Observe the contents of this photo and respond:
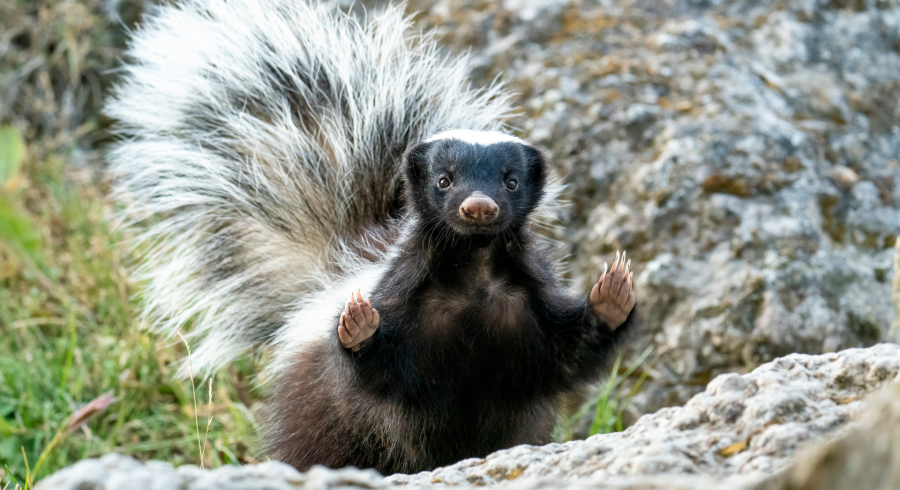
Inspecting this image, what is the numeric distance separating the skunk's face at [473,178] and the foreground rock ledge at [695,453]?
101 cm

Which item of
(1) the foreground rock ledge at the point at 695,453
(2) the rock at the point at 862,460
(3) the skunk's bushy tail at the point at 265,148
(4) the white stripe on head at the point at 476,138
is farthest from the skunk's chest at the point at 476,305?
(2) the rock at the point at 862,460

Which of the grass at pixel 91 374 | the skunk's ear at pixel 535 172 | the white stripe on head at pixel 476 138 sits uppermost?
the white stripe on head at pixel 476 138

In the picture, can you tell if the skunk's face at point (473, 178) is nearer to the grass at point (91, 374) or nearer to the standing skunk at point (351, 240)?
A: the standing skunk at point (351, 240)

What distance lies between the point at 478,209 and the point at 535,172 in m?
0.62

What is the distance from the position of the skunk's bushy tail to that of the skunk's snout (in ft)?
3.56

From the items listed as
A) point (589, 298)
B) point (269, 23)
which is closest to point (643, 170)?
point (589, 298)

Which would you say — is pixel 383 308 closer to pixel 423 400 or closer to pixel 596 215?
pixel 423 400

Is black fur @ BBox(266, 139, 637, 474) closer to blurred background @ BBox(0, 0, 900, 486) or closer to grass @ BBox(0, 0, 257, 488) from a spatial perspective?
grass @ BBox(0, 0, 257, 488)

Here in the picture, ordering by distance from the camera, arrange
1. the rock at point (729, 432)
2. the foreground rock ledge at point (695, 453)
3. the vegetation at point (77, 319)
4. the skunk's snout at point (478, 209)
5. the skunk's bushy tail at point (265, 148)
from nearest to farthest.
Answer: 1. the foreground rock ledge at point (695, 453)
2. the rock at point (729, 432)
3. the skunk's snout at point (478, 209)
4. the skunk's bushy tail at point (265, 148)
5. the vegetation at point (77, 319)

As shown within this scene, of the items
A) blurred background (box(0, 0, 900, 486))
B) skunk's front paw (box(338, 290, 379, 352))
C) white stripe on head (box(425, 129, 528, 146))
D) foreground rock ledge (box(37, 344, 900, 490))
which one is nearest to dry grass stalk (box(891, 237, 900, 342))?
blurred background (box(0, 0, 900, 486))

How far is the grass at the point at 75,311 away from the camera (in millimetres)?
4133

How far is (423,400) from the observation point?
3264 millimetres

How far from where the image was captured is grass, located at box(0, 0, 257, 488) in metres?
4.13

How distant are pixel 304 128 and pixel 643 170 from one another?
6.06 ft
